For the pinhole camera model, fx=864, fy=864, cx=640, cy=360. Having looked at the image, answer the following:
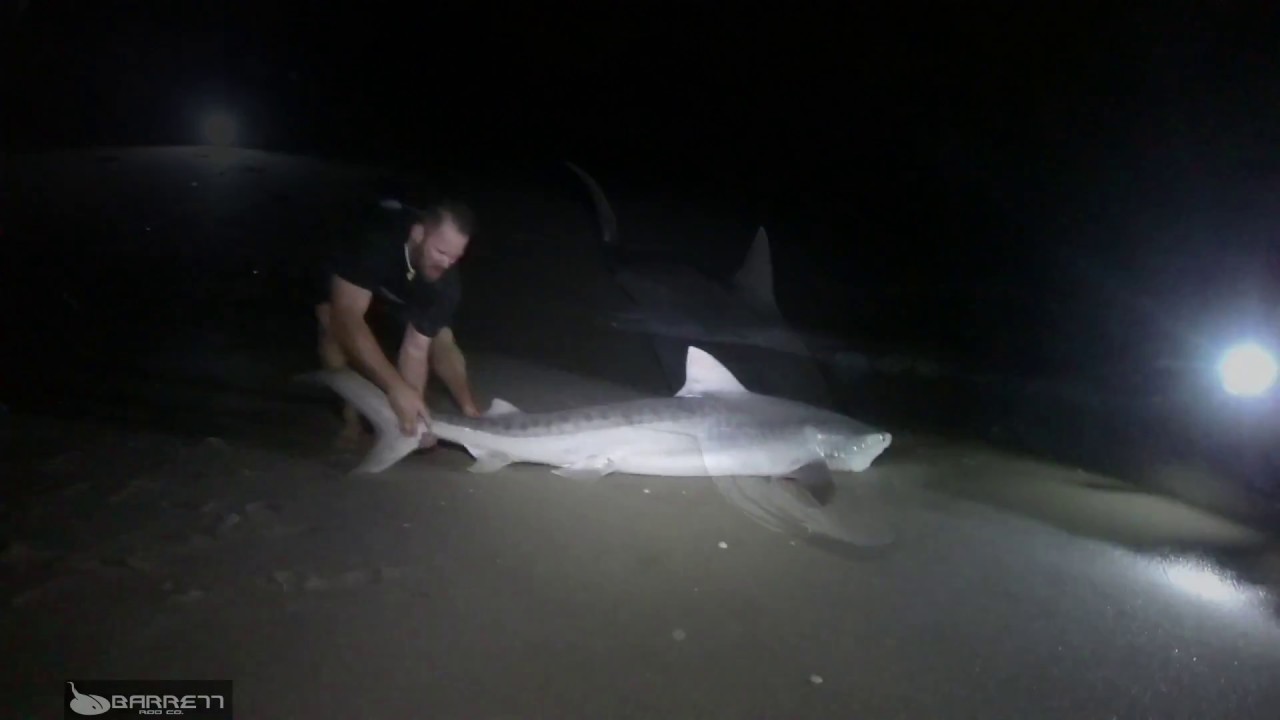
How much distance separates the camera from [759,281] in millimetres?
7996

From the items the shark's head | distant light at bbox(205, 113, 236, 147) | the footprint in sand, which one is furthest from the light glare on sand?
distant light at bbox(205, 113, 236, 147)

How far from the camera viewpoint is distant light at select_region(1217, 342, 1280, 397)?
20.1 ft

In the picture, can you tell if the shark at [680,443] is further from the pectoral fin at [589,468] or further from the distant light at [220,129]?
the distant light at [220,129]

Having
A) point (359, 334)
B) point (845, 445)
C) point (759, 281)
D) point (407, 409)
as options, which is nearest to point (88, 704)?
point (407, 409)

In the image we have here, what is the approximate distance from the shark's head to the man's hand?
2.07 meters

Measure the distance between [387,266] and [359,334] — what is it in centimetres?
39

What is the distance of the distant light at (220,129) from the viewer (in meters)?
13.8

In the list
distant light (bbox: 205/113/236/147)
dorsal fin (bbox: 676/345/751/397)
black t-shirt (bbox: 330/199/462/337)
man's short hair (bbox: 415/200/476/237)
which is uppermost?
distant light (bbox: 205/113/236/147)

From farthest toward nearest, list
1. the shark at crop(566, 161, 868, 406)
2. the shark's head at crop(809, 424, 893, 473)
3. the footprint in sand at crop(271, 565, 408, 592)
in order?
the shark at crop(566, 161, 868, 406) < the shark's head at crop(809, 424, 893, 473) < the footprint in sand at crop(271, 565, 408, 592)

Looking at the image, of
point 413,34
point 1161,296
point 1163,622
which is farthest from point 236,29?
point 1163,622

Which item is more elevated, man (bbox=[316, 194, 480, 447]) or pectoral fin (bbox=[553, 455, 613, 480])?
man (bbox=[316, 194, 480, 447])

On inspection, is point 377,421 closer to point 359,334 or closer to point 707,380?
point 359,334

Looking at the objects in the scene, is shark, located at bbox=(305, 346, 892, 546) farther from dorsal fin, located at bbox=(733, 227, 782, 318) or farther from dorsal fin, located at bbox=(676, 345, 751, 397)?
dorsal fin, located at bbox=(733, 227, 782, 318)

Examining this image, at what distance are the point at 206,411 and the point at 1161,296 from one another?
9564 mm
